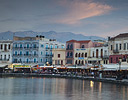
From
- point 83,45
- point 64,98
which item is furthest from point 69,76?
point 64,98

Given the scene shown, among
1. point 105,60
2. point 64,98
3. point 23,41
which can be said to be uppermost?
point 23,41

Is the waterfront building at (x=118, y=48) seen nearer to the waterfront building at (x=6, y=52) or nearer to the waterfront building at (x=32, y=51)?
the waterfront building at (x=32, y=51)

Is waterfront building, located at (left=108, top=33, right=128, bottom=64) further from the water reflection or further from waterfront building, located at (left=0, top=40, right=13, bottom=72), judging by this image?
waterfront building, located at (left=0, top=40, right=13, bottom=72)

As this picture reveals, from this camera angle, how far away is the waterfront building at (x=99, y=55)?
92244 mm

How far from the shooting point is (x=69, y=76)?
8606cm

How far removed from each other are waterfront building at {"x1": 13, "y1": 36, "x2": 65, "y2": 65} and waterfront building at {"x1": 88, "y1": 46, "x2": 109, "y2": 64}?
71.1 ft

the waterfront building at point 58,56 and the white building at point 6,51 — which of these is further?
the white building at point 6,51

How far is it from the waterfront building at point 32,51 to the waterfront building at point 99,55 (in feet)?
71.1

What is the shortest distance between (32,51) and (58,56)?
10774mm

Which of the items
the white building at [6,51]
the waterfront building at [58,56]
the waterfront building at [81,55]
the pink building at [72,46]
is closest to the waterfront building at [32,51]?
the white building at [6,51]

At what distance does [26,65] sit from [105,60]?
31609 mm

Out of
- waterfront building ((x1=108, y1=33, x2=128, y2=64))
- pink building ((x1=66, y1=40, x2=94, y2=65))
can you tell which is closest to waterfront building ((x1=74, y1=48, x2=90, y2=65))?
pink building ((x1=66, y1=40, x2=94, y2=65))

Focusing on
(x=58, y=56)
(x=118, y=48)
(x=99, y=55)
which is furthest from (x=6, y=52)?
(x=118, y=48)

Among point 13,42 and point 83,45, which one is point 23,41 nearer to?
point 13,42
